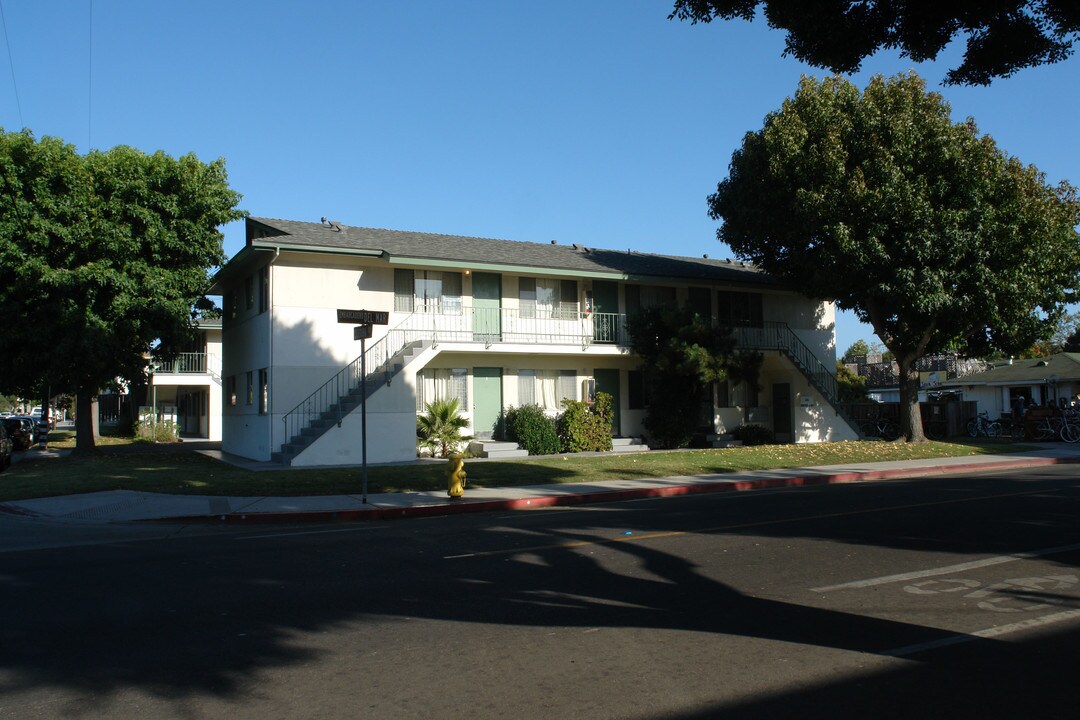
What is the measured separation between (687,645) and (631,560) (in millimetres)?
3078

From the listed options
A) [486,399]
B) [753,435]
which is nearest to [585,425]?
[486,399]

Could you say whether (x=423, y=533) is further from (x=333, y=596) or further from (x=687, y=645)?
(x=687, y=645)

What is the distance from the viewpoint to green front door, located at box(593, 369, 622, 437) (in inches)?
1114

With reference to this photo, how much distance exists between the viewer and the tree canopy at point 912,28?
9.22 metres

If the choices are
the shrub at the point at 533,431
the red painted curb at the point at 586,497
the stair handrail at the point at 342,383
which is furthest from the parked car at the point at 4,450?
the shrub at the point at 533,431

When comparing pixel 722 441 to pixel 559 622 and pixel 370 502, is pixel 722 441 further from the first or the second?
pixel 559 622

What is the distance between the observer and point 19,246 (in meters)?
23.4

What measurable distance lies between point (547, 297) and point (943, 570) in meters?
20.1

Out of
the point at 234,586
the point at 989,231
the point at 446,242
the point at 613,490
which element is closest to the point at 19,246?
the point at 446,242

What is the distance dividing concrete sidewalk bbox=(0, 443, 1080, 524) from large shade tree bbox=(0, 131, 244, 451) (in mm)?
9869

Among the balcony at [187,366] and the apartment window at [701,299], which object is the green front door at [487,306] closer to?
the apartment window at [701,299]

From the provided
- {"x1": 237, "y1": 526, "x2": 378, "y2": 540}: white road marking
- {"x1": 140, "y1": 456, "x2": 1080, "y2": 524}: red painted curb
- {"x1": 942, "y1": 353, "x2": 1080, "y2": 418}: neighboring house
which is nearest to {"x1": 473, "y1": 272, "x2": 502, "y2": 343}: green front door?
{"x1": 140, "y1": 456, "x2": 1080, "y2": 524}: red painted curb

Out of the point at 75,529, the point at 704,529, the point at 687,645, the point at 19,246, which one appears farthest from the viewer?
the point at 19,246

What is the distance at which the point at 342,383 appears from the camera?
2409 centimetres
